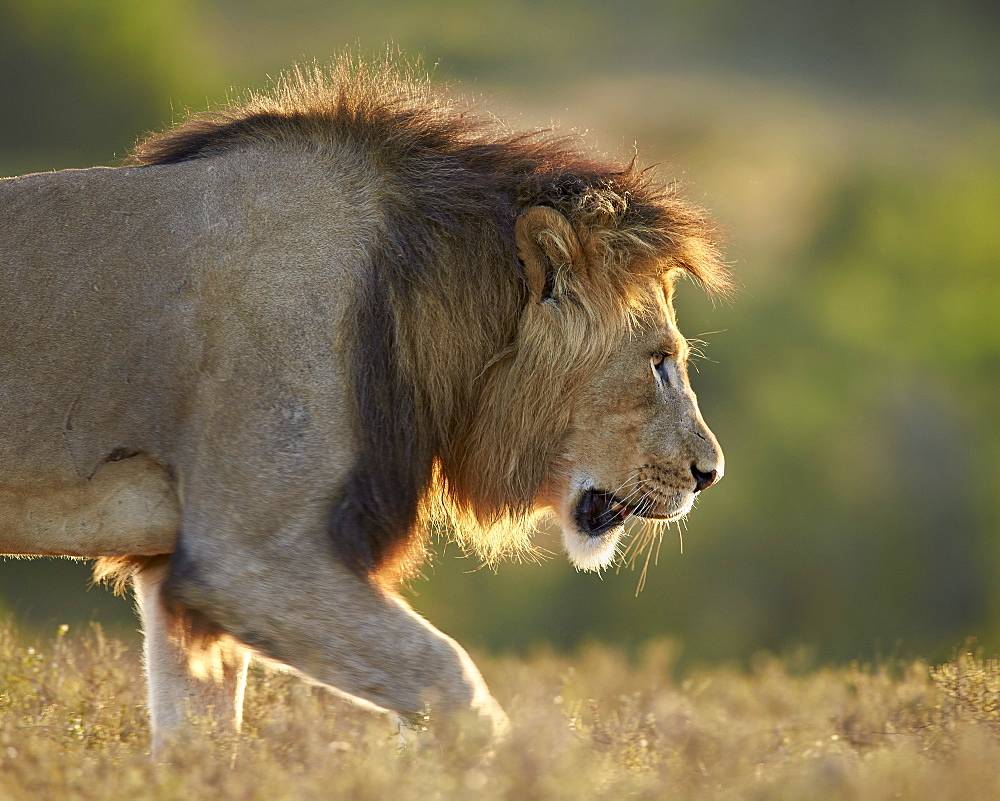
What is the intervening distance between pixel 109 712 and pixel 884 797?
260cm

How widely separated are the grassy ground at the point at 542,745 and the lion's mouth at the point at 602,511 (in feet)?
1.98

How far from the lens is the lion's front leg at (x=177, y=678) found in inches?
157

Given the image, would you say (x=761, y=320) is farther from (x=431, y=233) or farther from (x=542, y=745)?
(x=542, y=745)

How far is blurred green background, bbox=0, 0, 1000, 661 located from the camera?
19.8 meters

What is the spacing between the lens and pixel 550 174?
3.99 metres

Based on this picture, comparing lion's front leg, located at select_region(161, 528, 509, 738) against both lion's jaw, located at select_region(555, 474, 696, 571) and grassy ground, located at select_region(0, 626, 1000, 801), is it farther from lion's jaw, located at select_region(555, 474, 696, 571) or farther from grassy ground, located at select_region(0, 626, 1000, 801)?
lion's jaw, located at select_region(555, 474, 696, 571)

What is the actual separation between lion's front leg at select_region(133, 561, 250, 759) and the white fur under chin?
1.04 meters

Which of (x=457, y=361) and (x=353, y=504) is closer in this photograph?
(x=353, y=504)

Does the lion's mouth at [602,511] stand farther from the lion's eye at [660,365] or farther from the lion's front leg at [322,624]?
the lion's front leg at [322,624]

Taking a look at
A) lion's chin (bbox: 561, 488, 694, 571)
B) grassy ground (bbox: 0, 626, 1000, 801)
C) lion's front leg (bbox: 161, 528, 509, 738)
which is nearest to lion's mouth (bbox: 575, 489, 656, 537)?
lion's chin (bbox: 561, 488, 694, 571)

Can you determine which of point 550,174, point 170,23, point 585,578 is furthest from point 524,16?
point 550,174

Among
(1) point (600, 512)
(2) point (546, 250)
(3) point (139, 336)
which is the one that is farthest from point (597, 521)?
(3) point (139, 336)

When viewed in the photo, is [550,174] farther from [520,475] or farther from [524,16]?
[524,16]

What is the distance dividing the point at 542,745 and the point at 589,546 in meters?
1.06
